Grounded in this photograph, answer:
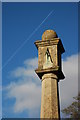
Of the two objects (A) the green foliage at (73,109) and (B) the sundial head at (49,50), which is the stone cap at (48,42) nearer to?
(B) the sundial head at (49,50)

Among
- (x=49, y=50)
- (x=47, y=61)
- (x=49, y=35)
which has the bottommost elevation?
(x=47, y=61)

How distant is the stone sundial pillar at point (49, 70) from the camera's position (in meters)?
9.18

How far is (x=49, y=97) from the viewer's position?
365 inches

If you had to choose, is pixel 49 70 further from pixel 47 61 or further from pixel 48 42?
pixel 48 42

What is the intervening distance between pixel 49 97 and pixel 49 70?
93cm

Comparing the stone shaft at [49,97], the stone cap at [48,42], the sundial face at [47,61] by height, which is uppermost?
the stone cap at [48,42]

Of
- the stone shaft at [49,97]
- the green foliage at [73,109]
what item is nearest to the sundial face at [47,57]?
the stone shaft at [49,97]

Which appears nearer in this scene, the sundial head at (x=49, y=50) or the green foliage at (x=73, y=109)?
the sundial head at (x=49, y=50)

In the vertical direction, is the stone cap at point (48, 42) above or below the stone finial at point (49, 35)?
below

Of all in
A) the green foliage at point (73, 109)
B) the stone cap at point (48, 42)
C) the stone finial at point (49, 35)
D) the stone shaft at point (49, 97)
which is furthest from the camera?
the green foliage at point (73, 109)

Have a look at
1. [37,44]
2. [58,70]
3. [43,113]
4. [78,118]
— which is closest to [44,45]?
[37,44]

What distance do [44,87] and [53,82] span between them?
1.13 feet

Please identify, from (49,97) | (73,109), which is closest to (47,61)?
(49,97)

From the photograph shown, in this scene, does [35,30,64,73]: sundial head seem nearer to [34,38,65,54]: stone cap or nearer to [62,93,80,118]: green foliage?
[34,38,65,54]: stone cap
